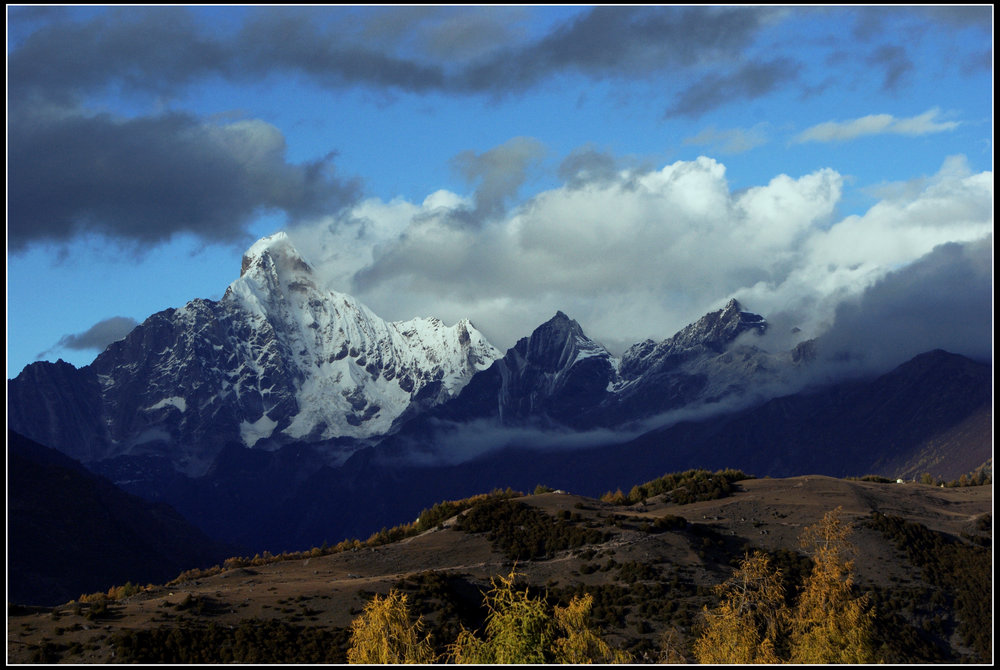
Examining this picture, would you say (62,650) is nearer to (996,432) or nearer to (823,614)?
(823,614)

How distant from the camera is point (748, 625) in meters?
78.3

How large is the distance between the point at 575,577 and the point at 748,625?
29750mm

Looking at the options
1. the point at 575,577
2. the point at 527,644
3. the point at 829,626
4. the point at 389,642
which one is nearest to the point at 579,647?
the point at 527,644

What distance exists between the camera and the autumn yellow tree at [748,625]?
6862cm

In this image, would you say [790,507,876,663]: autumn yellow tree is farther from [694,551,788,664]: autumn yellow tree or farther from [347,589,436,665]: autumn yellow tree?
[347,589,436,665]: autumn yellow tree

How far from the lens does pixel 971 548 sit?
385ft

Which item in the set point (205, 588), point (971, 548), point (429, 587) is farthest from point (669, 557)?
point (205, 588)

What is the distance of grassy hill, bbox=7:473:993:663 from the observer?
89.2 m

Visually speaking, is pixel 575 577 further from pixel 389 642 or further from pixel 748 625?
pixel 389 642

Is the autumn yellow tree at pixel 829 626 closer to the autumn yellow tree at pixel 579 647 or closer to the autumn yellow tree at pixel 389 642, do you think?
the autumn yellow tree at pixel 579 647

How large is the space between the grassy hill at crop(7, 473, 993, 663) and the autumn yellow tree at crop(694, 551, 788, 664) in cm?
539

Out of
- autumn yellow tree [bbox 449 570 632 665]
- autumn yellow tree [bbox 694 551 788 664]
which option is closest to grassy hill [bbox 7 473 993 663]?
autumn yellow tree [bbox 694 551 788 664]

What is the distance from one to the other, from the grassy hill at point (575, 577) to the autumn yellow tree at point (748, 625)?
539 centimetres

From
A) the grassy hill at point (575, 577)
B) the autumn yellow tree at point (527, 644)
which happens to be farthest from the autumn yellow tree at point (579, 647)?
the grassy hill at point (575, 577)
